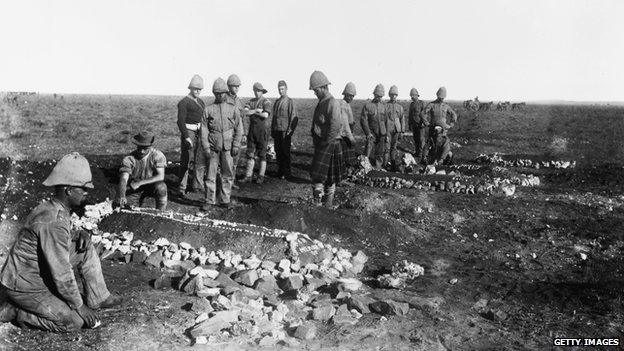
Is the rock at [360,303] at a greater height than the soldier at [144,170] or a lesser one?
lesser

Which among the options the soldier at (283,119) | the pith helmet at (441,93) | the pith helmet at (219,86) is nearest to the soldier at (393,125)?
the pith helmet at (441,93)

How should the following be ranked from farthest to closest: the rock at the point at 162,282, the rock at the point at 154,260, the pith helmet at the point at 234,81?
the pith helmet at the point at 234,81, the rock at the point at 154,260, the rock at the point at 162,282

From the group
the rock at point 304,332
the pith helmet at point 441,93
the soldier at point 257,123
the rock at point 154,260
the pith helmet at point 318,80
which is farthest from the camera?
the pith helmet at point 441,93

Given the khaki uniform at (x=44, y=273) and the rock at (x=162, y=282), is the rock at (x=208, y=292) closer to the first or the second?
the rock at (x=162, y=282)

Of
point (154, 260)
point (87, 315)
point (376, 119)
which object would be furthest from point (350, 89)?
point (87, 315)

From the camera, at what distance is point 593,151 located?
21.2 metres

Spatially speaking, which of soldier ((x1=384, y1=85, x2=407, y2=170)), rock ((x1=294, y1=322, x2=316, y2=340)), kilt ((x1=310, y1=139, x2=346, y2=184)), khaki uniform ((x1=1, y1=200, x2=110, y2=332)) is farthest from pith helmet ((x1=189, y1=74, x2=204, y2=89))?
rock ((x1=294, y1=322, x2=316, y2=340))

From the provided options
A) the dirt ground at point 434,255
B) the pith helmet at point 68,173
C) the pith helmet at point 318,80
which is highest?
the pith helmet at point 318,80

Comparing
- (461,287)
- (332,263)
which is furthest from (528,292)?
(332,263)

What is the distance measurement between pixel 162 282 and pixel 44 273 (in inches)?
60.0

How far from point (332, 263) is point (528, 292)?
2393 mm

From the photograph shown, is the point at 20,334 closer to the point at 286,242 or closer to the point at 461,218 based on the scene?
the point at 286,242

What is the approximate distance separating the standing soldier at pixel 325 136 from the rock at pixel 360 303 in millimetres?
3298

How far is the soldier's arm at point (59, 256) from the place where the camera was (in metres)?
4.04
